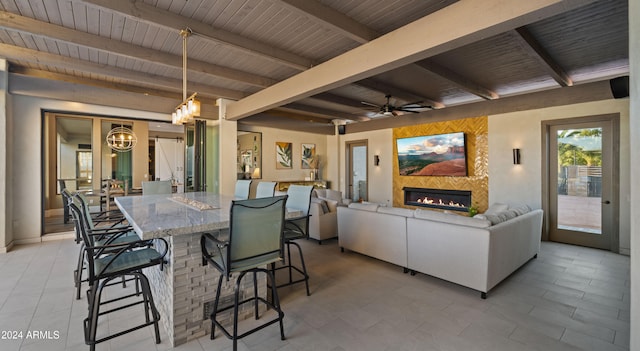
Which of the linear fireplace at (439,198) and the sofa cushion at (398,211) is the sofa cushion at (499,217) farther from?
the linear fireplace at (439,198)

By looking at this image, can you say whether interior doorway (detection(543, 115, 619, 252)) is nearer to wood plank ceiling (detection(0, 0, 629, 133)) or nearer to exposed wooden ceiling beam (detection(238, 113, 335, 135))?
wood plank ceiling (detection(0, 0, 629, 133))

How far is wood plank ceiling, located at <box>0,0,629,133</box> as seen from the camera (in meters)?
2.82

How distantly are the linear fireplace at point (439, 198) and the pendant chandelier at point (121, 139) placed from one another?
290 inches

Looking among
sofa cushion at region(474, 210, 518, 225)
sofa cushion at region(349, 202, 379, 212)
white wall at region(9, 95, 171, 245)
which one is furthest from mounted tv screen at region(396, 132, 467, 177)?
white wall at region(9, 95, 171, 245)

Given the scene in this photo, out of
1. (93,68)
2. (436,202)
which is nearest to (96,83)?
(93,68)

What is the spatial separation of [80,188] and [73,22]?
5111 mm

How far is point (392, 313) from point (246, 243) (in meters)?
1.53

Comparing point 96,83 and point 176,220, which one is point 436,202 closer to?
point 176,220

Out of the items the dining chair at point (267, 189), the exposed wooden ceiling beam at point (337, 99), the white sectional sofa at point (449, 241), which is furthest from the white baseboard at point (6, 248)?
the exposed wooden ceiling beam at point (337, 99)

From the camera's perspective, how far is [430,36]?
2.63 meters

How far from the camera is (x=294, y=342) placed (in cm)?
213

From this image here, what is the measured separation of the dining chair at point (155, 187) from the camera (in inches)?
174

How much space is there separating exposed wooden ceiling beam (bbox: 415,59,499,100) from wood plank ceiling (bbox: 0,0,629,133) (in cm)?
2

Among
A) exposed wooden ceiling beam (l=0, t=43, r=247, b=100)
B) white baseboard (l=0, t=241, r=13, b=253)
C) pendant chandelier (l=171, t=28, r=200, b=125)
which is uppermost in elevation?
exposed wooden ceiling beam (l=0, t=43, r=247, b=100)
